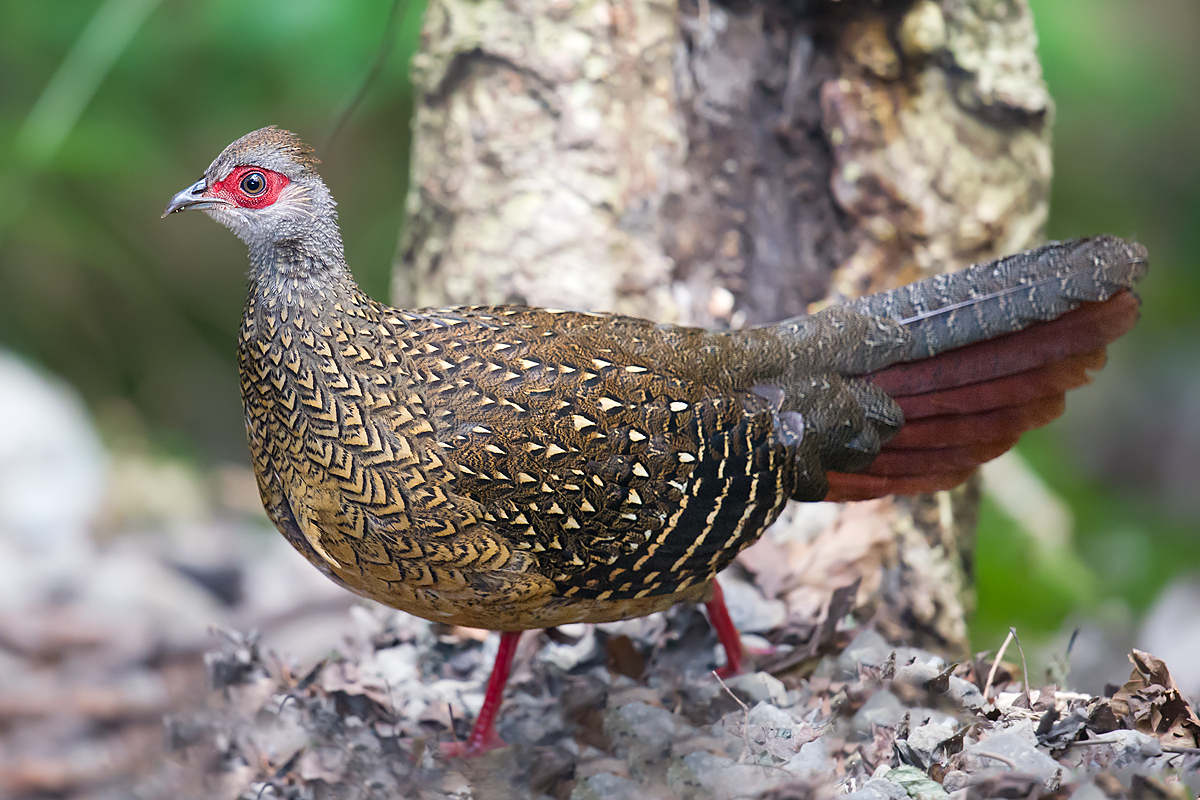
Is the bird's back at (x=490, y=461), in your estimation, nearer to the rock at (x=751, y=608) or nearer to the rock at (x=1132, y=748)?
the rock at (x=751, y=608)

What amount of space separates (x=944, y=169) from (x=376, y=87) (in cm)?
348

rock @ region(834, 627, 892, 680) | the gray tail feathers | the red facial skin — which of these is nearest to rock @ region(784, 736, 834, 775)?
rock @ region(834, 627, 892, 680)

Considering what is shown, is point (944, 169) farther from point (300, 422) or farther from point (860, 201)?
point (300, 422)

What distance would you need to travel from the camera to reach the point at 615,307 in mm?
3701

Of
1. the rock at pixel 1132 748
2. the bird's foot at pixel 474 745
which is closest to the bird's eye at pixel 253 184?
the bird's foot at pixel 474 745

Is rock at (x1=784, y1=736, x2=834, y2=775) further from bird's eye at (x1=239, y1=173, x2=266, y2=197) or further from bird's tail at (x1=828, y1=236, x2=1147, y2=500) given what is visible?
bird's eye at (x1=239, y1=173, x2=266, y2=197)

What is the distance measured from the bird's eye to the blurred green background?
2516 mm

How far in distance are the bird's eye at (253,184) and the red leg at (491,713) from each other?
4.64ft

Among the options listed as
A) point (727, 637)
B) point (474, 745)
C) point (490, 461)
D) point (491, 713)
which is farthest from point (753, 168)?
point (474, 745)

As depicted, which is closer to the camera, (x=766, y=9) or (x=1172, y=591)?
(x=766, y=9)

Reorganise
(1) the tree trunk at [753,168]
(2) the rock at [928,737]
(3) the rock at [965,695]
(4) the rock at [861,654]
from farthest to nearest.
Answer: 1. (1) the tree trunk at [753,168]
2. (4) the rock at [861,654]
3. (3) the rock at [965,695]
4. (2) the rock at [928,737]

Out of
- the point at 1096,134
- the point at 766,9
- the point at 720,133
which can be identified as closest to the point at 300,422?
the point at 720,133

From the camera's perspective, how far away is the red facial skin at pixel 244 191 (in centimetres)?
250

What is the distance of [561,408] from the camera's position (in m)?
2.52
